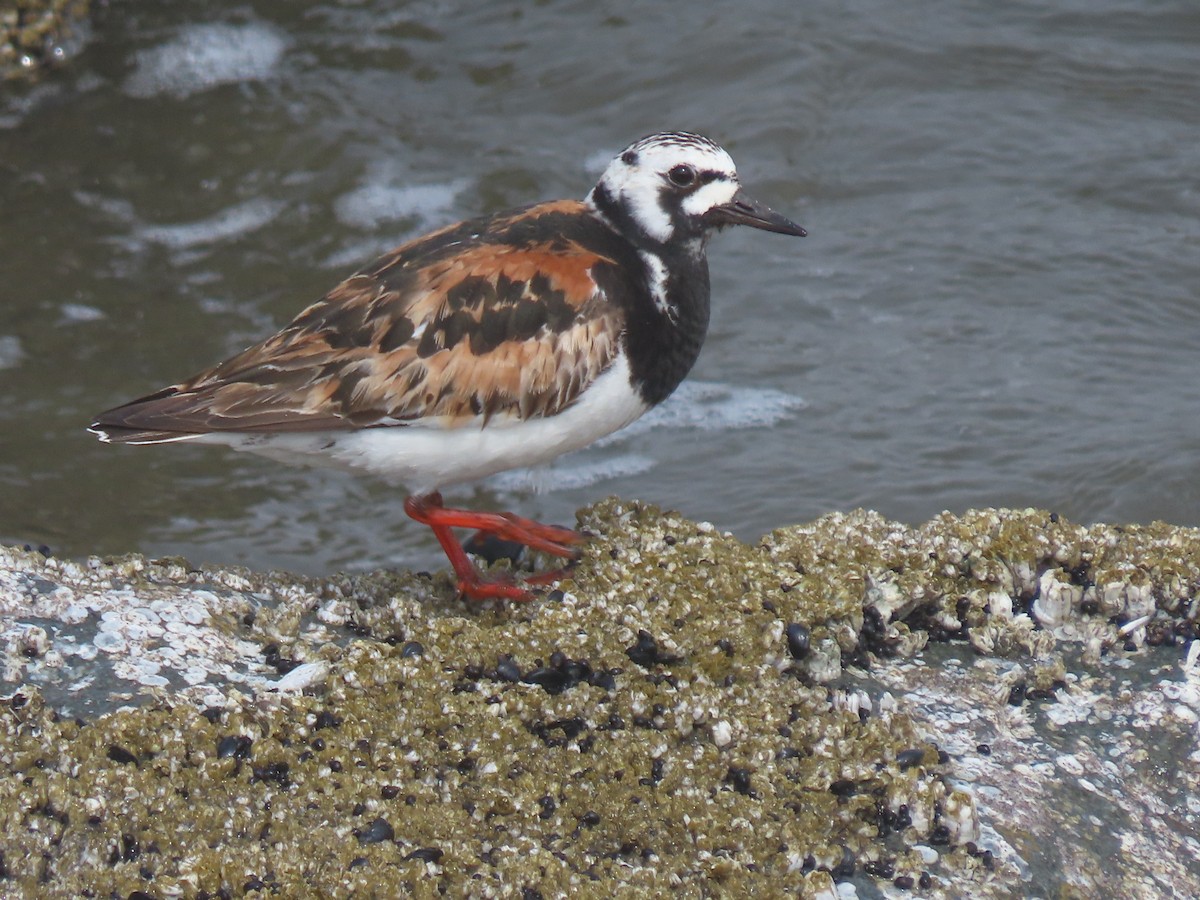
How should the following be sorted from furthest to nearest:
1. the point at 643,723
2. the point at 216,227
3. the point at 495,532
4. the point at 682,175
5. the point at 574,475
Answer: the point at 216,227
the point at 574,475
the point at 682,175
the point at 495,532
the point at 643,723

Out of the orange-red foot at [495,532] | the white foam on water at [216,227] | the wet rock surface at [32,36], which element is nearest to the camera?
the orange-red foot at [495,532]

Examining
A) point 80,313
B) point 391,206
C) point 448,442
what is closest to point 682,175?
point 448,442

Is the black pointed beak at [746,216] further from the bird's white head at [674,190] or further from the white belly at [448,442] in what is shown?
the white belly at [448,442]

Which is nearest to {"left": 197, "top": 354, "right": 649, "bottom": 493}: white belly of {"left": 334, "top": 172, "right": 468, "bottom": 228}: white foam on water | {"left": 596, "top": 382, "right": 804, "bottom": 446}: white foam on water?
{"left": 596, "top": 382, "right": 804, "bottom": 446}: white foam on water

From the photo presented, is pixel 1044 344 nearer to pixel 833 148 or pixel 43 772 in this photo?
pixel 833 148

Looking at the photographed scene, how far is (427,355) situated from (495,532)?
23.0 inches

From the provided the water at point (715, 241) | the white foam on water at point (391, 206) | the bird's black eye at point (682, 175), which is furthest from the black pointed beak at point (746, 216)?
the white foam on water at point (391, 206)

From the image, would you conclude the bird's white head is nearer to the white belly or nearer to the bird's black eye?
the bird's black eye

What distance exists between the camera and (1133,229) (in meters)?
7.68

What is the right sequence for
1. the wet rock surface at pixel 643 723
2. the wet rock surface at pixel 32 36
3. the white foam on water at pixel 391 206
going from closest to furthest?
the wet rock surface at pixel 643 723, the white foam on water at pixel 391 206, the wet rock surface at pixel 32 36

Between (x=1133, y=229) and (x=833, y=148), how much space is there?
1926 mm

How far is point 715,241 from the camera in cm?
838

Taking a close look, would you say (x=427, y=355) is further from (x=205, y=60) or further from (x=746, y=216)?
(x=205, y=60)

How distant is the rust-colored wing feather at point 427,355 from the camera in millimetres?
4094
